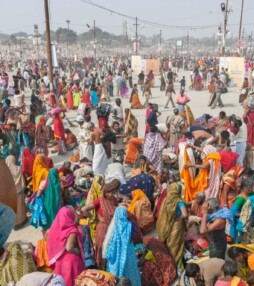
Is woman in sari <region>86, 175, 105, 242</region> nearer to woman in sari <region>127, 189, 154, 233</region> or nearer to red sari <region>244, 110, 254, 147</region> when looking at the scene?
woman in sari <region>127, 189, 154, 233</region>

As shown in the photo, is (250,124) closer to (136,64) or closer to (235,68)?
(235,68)

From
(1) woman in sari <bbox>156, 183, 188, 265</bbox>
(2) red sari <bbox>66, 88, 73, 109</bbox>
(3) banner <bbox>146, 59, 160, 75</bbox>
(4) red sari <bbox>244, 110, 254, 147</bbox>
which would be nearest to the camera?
(1) woman in sari <bbox>156, 183, 188, 265</bbox>

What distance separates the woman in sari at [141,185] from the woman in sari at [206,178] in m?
0.63

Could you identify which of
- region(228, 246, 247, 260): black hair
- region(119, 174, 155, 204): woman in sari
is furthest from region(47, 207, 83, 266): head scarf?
region(119, 174, 155, 204): woman in sari

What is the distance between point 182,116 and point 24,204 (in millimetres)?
5009

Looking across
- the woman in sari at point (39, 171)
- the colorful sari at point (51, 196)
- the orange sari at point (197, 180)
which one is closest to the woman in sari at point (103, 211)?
the colorful sari at point (51, 196)

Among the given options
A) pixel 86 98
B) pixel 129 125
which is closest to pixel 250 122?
pixel 129 125

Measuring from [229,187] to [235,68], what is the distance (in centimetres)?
1599

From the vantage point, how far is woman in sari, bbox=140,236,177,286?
166 inches

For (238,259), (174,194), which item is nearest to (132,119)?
(174,194)

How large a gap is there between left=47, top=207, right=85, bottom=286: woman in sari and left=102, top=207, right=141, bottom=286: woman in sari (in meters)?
0.30

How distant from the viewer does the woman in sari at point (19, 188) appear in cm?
549

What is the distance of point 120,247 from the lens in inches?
148

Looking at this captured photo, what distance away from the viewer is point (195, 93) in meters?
20.2
